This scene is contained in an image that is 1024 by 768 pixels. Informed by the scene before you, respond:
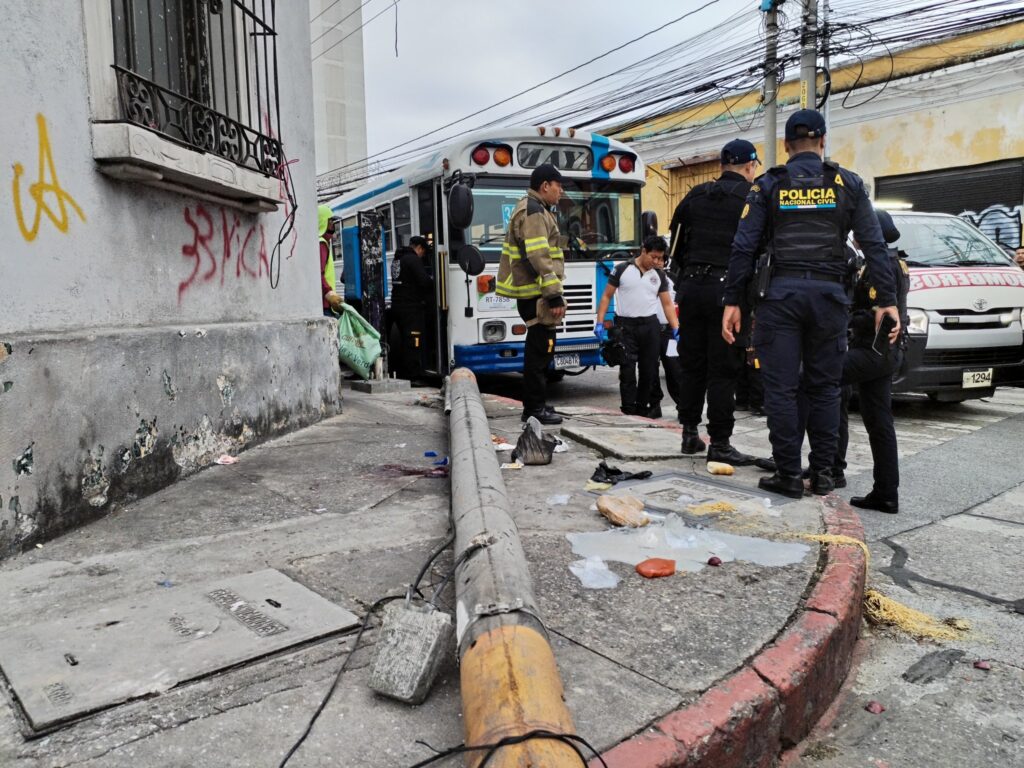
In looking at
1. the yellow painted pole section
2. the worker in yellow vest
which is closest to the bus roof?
the worker in yellow vest

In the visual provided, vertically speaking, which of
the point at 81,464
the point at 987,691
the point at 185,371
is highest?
the point at 185,371

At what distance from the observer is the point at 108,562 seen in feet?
9.43

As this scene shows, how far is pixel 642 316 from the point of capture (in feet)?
22.7

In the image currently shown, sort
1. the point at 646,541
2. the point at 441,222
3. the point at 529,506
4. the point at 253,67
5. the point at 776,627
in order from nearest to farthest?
the point at 776,627 < the point at 646,541 < the point at 529,506 < the point at 253,67 < the point at 441,222

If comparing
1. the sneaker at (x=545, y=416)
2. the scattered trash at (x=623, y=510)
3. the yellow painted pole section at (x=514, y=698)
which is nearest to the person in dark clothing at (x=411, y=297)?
the sneaker at (x=545, y=416)

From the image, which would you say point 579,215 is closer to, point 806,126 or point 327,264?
point 327,264

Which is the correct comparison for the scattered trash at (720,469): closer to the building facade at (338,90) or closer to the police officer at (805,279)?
the police officer at (805,279)

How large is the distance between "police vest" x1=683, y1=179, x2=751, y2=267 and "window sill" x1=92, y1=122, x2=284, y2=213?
2765 mm

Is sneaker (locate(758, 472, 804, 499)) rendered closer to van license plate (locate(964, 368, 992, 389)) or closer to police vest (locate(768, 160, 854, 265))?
police vest (locate(768, 160, 854, 265))

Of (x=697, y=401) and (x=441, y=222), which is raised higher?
(x=441, y=222)

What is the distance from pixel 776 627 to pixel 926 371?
18.3 ft

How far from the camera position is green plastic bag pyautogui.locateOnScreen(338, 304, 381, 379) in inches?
310

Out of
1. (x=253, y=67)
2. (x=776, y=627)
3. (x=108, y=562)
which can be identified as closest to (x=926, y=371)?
(x=776, y=627)

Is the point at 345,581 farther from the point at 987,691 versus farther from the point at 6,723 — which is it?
the point at 987,691
